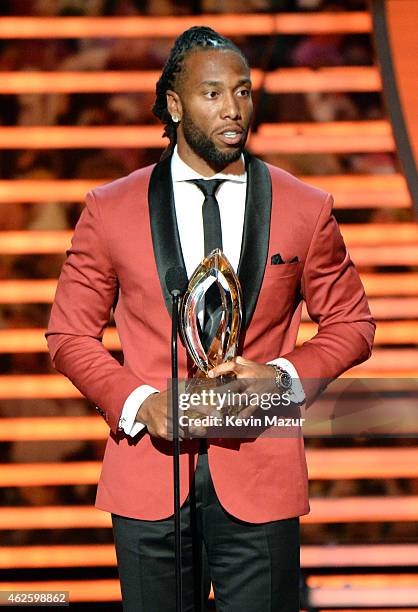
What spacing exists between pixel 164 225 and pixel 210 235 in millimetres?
87

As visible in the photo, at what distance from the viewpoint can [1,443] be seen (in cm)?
352

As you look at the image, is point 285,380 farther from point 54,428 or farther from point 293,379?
point 54,428

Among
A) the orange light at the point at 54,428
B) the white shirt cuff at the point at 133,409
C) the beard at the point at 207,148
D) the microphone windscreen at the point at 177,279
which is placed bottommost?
the orange light at the point at 54,428

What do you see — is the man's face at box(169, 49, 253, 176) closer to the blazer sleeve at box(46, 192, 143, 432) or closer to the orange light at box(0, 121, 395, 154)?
the blazer sleeve at box(46, 192, 143, 432)

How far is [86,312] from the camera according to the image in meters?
2.04

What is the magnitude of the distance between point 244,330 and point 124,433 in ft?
0.89

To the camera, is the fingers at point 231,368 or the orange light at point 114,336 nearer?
the fingers at point 231,368

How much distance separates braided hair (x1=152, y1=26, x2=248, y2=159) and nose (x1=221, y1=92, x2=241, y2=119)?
0.30 feet

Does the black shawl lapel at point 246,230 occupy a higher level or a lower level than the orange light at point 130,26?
lower

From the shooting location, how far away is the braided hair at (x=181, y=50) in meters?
2.04

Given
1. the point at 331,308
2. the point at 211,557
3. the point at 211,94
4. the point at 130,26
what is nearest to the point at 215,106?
the point at 211,94

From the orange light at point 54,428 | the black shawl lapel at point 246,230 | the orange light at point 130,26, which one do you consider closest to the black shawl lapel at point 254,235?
the black shawl lapel at point 246,230

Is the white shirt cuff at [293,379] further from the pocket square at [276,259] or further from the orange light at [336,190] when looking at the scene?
the orange light at [336,190]

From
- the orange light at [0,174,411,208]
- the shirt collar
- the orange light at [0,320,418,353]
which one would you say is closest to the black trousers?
the shirt collar
